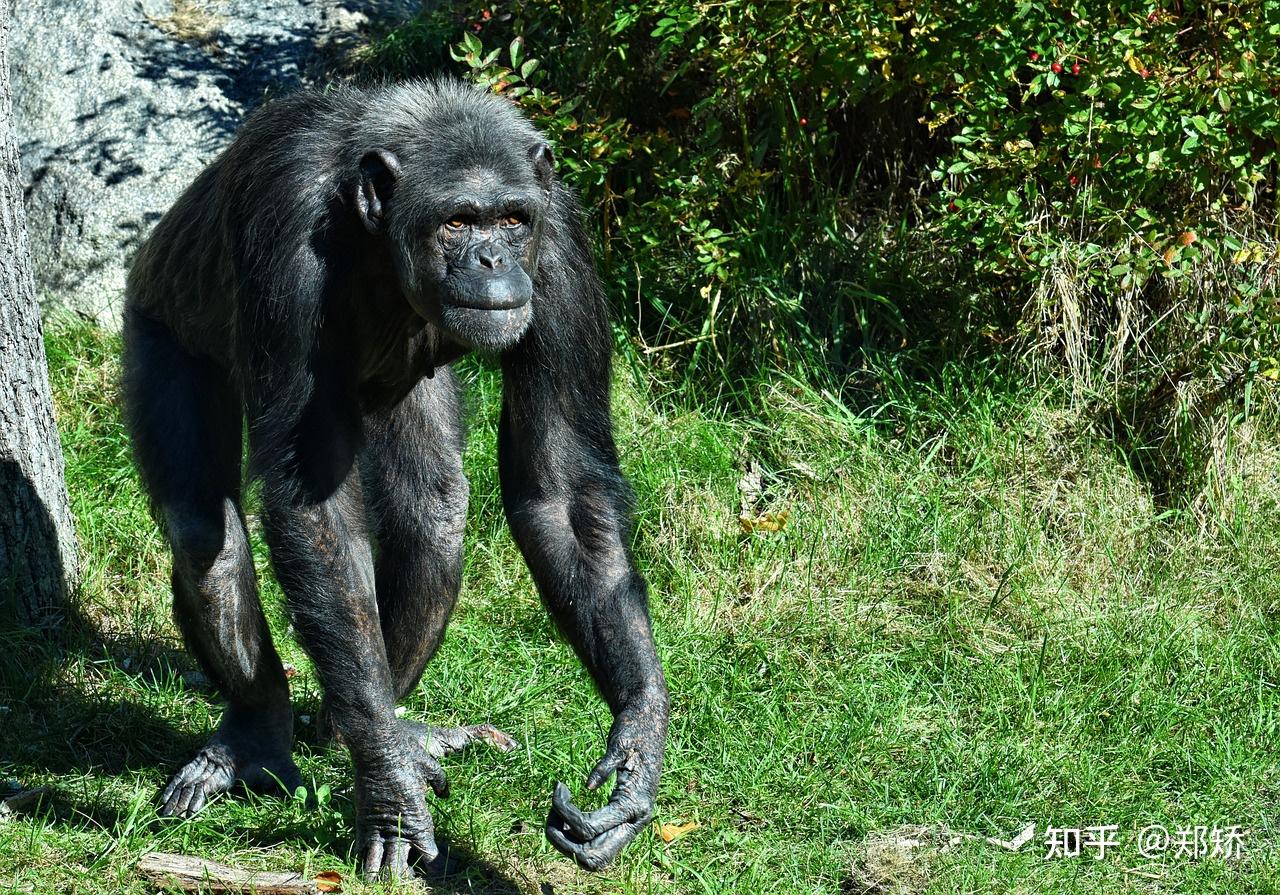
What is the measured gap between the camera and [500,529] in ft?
22.1

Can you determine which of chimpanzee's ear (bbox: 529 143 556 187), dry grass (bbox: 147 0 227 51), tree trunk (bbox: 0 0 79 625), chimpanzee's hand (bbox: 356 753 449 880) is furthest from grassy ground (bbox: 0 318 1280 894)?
dry grass (bbox: 147 0 227 51)

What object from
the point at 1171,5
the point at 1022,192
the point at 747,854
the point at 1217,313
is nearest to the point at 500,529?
the point at 747,854

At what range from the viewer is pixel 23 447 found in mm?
6000

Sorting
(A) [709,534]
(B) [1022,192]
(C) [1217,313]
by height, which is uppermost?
(B) [1022,192]

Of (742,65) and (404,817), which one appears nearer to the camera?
(404,817)

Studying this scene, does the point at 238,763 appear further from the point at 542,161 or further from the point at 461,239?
the point at 542,161

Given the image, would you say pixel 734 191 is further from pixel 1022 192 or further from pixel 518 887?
pixel 518 887

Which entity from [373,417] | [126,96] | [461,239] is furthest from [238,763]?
[126,96]

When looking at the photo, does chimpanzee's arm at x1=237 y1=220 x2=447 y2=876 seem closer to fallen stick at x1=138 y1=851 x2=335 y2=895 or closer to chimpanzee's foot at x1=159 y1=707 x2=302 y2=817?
fallen stick at x1=138 y1=851 x2=335 y2=895

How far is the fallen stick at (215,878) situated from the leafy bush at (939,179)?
12.5 ft

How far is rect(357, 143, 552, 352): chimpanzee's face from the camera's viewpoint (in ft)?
14.1

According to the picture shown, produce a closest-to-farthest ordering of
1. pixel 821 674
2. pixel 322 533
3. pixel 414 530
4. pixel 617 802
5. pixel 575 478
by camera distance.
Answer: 1. pixel 617 802
2. pixel 322 533
3. pixel 575 478
4. pixel 414 530
5. pixel 821 674

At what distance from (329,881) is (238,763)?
0.93 meters

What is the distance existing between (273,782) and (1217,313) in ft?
16.2
